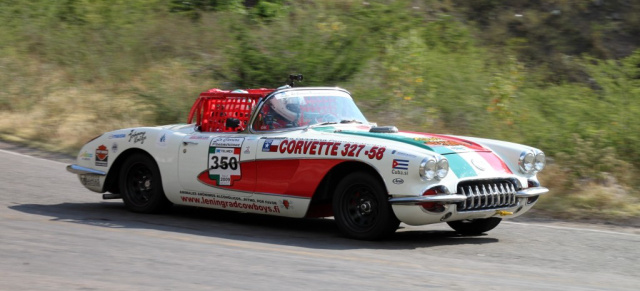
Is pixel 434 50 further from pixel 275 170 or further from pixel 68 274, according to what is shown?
pixel 68 274

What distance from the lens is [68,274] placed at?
6109mm

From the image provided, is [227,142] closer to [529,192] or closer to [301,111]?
[301,111]

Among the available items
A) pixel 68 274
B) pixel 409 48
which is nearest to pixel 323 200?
pixel 68 274

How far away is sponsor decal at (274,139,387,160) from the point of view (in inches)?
301

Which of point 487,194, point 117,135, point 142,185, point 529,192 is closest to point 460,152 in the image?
point 487,194

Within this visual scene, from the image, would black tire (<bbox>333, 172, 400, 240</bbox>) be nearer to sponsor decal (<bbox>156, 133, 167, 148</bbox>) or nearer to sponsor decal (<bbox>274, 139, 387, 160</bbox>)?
sponsor decal (<bbox>274, 139, 387, 160</bbox>)

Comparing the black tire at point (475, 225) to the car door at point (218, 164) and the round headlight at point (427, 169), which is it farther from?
the car door at point (218, 164)

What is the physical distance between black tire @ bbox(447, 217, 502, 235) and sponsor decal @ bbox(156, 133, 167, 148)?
3161mm

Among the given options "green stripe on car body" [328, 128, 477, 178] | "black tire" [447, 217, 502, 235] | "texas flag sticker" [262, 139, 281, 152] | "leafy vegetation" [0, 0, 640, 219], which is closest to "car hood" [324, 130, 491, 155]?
"green stripe on car body" [328, 128, 477, 178]

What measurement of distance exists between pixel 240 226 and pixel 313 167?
128cm

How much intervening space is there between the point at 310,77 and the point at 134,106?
4003 millimetres

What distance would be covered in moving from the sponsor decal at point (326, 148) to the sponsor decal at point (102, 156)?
7.66 ft

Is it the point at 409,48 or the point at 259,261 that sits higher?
the point at 409,48

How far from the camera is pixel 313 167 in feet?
26.3
